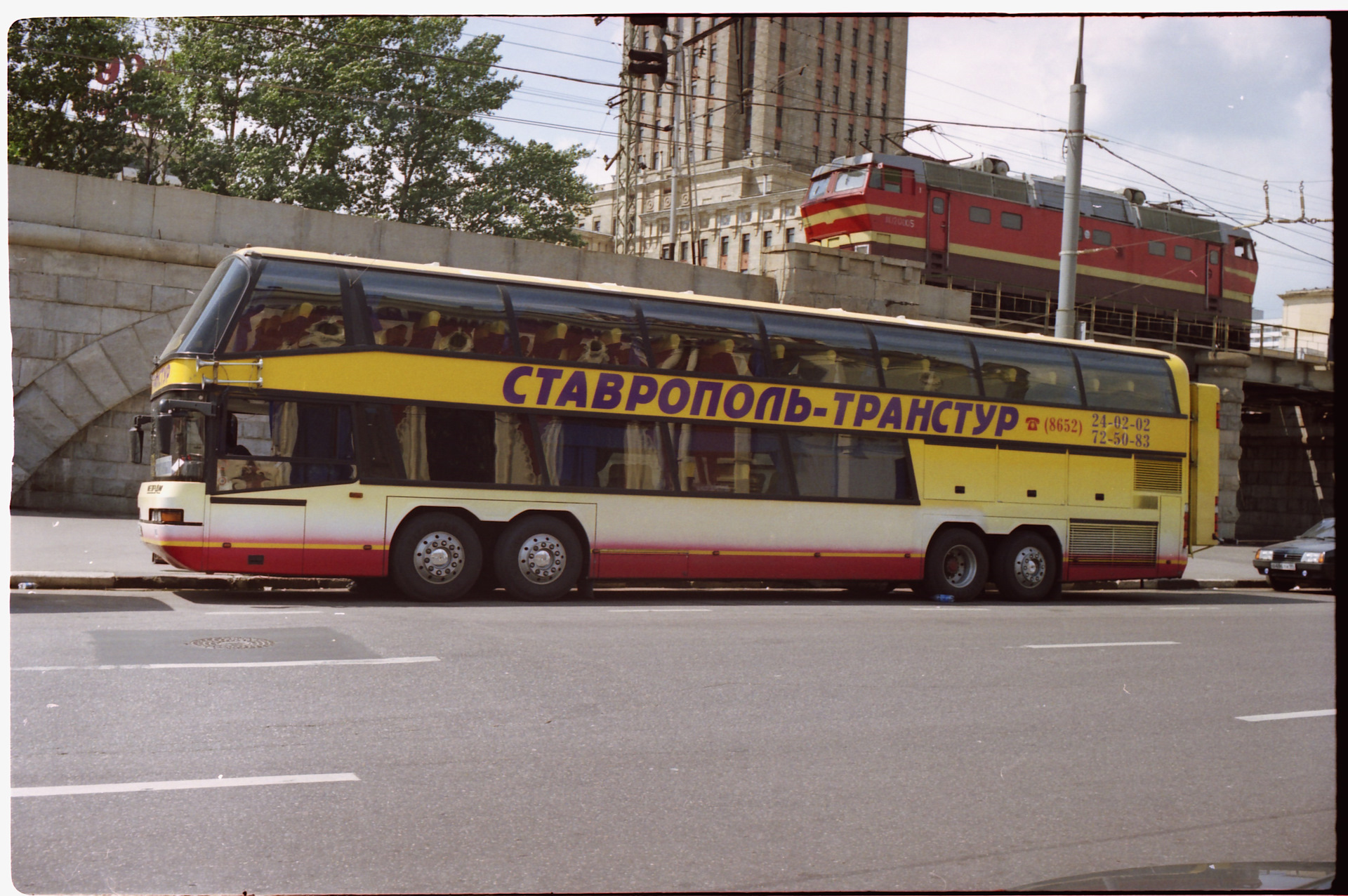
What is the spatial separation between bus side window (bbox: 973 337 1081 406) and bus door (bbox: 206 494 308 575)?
28.6 feet

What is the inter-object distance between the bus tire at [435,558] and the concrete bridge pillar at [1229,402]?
89.3 feet

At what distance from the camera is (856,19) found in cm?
418

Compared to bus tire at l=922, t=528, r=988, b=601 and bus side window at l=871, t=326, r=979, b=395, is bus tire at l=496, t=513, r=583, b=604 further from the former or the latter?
bus tire at l=922, t=528, r=988, b=601

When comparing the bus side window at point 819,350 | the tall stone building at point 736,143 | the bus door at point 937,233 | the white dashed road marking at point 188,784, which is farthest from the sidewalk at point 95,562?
the bus door at point 937,233

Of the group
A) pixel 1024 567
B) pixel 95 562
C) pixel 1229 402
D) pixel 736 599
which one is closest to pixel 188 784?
pixel 95 562

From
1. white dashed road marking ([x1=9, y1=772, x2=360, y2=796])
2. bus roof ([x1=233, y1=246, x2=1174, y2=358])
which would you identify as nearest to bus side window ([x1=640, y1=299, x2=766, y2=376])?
bus roof ([x1=233, y1=246, x2=1174, y2=358])

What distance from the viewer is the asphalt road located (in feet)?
14.4

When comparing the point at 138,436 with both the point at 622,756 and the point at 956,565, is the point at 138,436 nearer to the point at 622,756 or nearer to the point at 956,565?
the point at 622,756

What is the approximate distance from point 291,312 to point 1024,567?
32.1 ft

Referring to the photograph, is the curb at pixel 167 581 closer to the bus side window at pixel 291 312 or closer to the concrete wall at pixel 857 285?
the bus side window at pixel 291 312

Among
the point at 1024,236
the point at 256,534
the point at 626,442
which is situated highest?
the point at 1024,236

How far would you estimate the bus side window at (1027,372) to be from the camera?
16.0 metres

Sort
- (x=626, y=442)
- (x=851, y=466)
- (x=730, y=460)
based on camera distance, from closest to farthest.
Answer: (x=626, y=442) → (x=730, y=460) → (x=851, y=466)

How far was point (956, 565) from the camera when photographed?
52.5 feet
